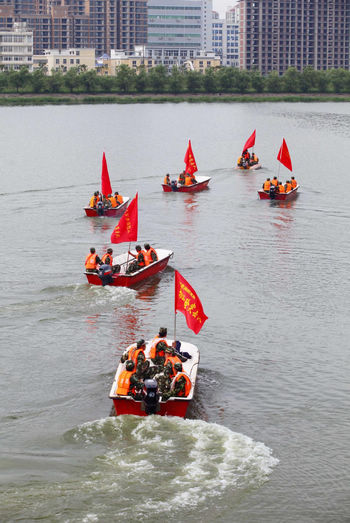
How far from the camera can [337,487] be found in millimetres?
22203

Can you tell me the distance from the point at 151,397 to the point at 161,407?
0.54 metres

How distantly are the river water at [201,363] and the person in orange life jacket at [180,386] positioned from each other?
810 millimetres

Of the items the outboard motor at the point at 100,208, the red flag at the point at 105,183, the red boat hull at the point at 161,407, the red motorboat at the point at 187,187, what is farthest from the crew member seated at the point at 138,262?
the red motorboat at the point at 187,187

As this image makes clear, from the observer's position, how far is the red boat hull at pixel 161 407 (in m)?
24.6

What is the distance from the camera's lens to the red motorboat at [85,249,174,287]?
3869 cm

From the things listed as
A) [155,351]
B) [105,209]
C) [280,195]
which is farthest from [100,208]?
[155,351]

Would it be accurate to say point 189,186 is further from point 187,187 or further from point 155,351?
point 155,351

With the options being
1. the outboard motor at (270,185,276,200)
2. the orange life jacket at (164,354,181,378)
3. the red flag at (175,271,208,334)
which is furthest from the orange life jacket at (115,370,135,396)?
the outboard motor at (270,185,276,200)

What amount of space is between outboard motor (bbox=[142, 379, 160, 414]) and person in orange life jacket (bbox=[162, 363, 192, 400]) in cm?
37

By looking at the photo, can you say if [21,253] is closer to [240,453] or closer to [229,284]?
[229,284]

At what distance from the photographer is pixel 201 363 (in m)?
30.7

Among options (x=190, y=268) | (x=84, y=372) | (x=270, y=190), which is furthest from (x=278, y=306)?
(x=270, y=190)

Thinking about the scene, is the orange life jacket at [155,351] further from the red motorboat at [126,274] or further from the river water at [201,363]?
the red motorboat at [126,274]

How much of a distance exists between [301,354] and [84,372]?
805 cm
